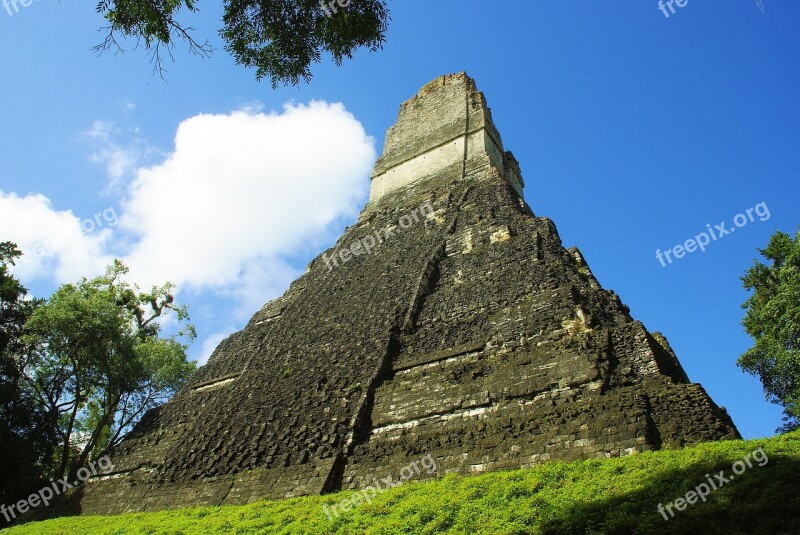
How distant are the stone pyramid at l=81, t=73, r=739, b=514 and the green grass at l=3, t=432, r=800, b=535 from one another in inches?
24.4

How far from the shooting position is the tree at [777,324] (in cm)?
1458

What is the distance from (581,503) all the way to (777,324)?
13.6 m

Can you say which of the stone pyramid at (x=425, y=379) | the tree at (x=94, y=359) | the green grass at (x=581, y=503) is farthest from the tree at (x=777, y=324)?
the tree at (x=94, y=359)

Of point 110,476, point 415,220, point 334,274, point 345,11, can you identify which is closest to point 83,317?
point 110,476

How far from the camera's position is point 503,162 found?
794 inches

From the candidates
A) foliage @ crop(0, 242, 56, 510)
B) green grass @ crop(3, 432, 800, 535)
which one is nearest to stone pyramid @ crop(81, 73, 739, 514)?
green grass @ crop(3, 432, 800, 535)

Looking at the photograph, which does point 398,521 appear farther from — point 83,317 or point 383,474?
point 83,317

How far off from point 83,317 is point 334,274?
8.97 metres

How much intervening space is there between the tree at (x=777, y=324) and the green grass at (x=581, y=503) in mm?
11062

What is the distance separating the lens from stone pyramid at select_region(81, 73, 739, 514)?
7305mm

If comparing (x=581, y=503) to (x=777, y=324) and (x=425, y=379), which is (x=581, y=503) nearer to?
(x=425, y=379)

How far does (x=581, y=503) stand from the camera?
208 inches

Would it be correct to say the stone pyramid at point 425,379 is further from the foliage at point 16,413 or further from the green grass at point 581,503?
the foliage at point 16,413

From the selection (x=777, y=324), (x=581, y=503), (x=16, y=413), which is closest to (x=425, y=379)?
(x=581, y=503)
